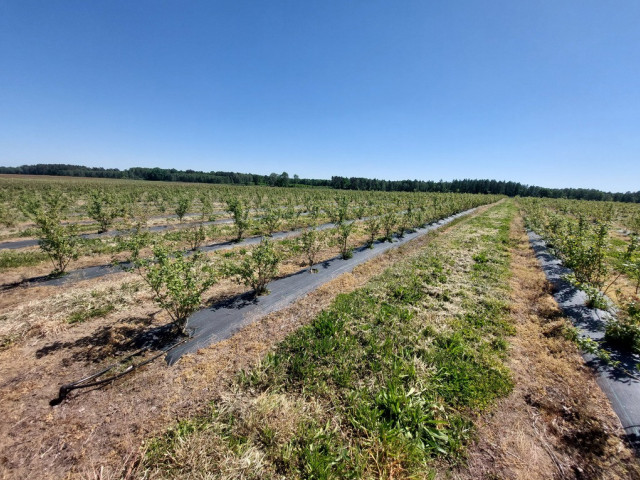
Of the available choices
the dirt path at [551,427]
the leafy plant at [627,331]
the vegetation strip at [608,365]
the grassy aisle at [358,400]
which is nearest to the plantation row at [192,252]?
the grassy aisle at [358,400]

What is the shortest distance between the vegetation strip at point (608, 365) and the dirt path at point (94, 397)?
6.43 m

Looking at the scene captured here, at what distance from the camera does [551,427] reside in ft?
13.2

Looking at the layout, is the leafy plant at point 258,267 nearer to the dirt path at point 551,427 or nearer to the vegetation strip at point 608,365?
the dirt path at point 551,427

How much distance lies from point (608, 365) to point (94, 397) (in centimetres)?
1052

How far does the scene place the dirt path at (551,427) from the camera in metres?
3.42

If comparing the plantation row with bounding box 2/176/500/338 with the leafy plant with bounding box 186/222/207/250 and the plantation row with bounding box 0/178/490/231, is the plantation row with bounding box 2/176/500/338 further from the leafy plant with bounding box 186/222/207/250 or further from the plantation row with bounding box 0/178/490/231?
the plantation row with bounding box 0/178/490/231

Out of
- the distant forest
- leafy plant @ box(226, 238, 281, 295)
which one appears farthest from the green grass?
the distant forest

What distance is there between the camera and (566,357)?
18.1 ft

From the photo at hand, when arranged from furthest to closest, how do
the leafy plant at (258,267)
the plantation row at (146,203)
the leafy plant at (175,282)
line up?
1. the plantation row at (146,203)
2. the leafy plant at (258,267)
3. the leafy plant at (175,282)

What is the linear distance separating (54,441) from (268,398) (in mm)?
3287

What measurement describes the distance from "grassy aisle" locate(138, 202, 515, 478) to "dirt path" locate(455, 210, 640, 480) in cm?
27

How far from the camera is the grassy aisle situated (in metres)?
3.44

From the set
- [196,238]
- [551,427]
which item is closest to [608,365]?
[551,427]

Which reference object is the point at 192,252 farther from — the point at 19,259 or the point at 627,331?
the point at 627,331
